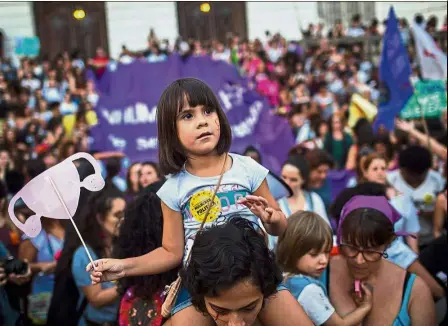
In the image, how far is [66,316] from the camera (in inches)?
158

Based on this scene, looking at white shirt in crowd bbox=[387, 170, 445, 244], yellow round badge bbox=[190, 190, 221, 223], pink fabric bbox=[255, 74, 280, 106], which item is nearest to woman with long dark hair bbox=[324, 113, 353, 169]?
white shirt in crowd bbox=[387, 170, 445, 244]

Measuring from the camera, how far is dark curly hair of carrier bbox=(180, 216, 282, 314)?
7.11 ft

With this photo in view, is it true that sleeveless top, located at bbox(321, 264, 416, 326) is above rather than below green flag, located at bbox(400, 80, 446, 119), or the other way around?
below

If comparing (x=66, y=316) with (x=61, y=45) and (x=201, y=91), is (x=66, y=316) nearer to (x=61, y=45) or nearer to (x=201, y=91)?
(x=201, y=91)

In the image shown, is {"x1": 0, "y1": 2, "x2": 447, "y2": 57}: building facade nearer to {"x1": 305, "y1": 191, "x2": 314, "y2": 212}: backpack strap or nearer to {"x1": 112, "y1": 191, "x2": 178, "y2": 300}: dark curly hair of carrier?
{"x1": 305, "y1": 191, "x2": 314, "y2": 212}: backpack strap

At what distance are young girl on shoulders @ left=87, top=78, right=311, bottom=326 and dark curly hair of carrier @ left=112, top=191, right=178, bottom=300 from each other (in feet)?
1.02

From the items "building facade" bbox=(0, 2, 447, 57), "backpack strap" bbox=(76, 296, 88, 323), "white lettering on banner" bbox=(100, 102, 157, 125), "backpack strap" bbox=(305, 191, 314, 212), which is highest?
"building facade" bbox=(0, 2, 447, 57)

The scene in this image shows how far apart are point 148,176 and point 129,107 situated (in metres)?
2.28

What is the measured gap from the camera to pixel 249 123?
770 centimetres

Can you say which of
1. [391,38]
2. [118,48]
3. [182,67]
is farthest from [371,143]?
[118,48]

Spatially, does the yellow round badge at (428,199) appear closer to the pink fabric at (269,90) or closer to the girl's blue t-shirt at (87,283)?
the girl's blue t-shirt at (87,283)

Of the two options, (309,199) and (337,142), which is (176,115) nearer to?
(309,199)

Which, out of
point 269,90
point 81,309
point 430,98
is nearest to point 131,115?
point 430,98

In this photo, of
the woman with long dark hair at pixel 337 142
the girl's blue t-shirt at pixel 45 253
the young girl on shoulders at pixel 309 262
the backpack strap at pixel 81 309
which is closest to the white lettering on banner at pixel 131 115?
the woman with long dark hair at pixel 337 142
